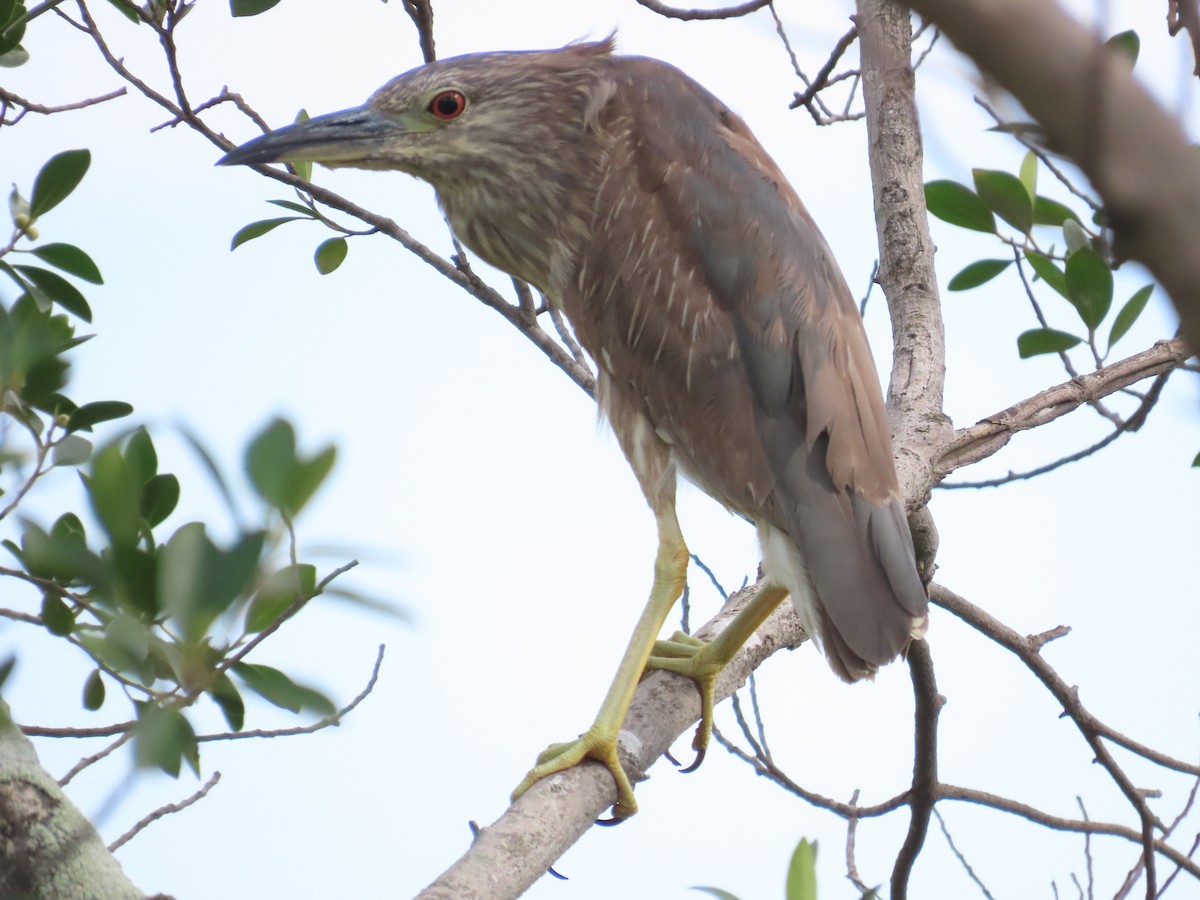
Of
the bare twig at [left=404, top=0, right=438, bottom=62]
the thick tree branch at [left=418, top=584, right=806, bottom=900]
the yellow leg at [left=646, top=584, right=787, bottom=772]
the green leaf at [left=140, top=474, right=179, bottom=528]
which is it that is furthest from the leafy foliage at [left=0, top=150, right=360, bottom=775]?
the bare twig at [left=404, top=0, right=438, bottom=62]

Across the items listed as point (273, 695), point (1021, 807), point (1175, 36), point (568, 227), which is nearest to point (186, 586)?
point (273, 695)

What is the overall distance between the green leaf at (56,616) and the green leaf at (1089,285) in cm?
207

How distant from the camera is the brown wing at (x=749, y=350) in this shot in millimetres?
2334

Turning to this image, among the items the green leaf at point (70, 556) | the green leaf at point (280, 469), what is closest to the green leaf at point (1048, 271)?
the green leaf at point (280, 469)

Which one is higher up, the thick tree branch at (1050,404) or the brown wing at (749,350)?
the thick tree branch at (1050,404)

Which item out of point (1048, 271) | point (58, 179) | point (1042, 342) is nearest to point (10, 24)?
point (58, 179)

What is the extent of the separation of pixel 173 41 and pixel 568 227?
951 mm

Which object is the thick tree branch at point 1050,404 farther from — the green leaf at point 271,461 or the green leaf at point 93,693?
the green leaf at point 271,461

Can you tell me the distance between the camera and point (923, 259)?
10.3ft

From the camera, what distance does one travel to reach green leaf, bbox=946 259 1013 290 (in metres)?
3.04

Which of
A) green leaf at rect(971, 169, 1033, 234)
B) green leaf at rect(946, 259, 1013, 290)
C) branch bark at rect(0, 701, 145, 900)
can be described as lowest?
branch bark at rect(0, 701, 145, 900)

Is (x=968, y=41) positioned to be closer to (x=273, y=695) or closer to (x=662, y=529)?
(x=273, y=695)

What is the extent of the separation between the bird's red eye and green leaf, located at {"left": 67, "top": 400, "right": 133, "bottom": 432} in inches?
52.9

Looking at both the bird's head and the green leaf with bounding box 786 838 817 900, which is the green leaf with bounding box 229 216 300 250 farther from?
the green leaf with bounding box 786 838 817 900
